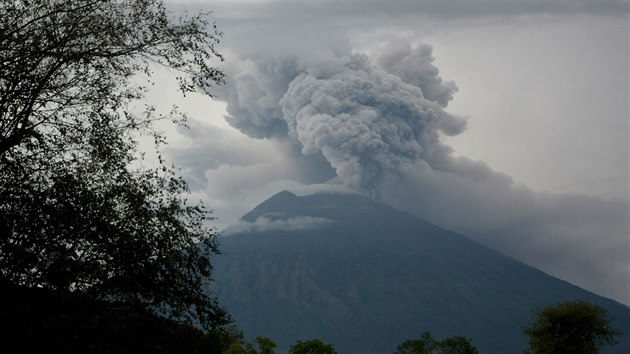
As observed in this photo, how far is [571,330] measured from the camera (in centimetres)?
6094

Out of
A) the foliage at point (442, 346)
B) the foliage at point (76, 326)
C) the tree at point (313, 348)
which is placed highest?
the foliage at point (442, 346)

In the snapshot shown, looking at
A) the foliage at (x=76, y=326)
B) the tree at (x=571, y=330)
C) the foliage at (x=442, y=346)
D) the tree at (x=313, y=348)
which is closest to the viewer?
the foliage at (x=76, y=326)

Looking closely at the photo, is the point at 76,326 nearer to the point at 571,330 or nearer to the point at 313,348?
the point at 571,330

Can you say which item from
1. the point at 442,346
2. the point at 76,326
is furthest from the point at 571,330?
the point at 76,326

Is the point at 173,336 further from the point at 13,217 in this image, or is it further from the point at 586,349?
the point at 586,349

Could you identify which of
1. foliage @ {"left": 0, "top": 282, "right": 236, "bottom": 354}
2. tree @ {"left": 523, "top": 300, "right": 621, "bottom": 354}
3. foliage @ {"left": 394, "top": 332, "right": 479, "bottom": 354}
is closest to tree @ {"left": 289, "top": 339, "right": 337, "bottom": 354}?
foliage @ {"left": 394, "top": 332, "right": 479, "bottom": 354}

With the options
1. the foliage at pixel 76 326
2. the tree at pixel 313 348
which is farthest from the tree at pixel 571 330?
the foliage at pixel 76 326

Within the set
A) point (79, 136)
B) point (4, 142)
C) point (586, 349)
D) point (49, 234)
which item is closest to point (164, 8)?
point (79, 136)

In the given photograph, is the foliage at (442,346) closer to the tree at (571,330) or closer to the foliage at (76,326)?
the tree at (571,330)

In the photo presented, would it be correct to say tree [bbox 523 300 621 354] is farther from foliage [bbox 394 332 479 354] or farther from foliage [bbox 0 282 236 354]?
foliage [bbox 0 282 236 354]

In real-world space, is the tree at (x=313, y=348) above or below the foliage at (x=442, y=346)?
below

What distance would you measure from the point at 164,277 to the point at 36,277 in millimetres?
2253

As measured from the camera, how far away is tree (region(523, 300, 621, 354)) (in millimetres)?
60094

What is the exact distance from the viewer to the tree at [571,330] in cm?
6009
